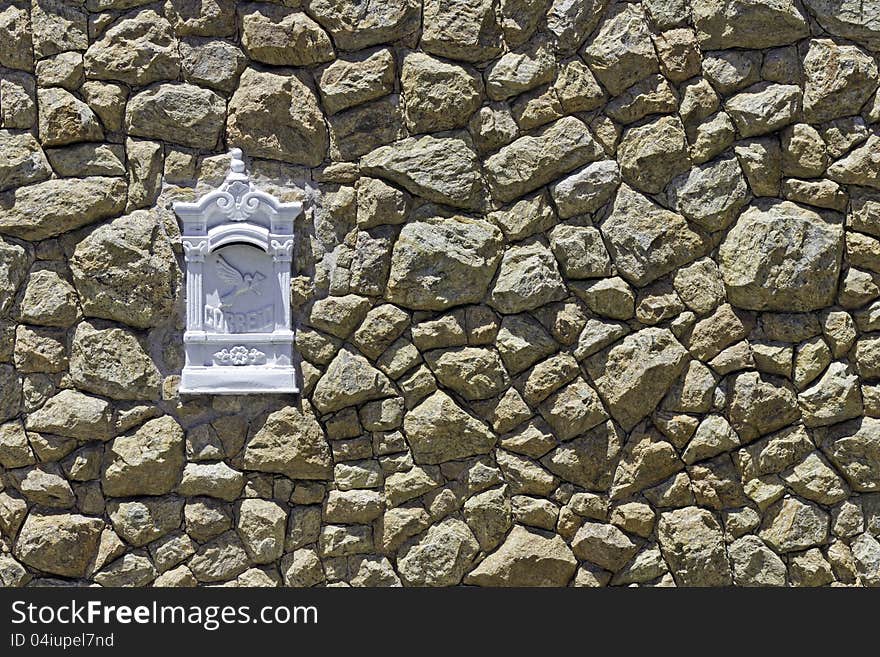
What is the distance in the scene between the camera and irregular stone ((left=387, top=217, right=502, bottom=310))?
414 cm

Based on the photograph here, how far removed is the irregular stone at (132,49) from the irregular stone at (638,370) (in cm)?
225

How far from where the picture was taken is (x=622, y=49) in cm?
411

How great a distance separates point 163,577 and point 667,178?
2.75 m

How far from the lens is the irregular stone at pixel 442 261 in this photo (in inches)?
163

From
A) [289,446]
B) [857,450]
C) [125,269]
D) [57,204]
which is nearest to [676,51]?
[857,450]

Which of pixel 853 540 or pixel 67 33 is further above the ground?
pixel 67 33

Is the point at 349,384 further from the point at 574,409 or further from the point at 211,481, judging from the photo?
the point at 574,409

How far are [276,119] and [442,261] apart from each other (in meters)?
0.92

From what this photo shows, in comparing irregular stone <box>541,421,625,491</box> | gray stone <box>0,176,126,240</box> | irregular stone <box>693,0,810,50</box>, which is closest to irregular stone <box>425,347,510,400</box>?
irregular stone <box>541,421,625,491</box>

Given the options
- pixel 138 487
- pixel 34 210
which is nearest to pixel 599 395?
pixel 138 487

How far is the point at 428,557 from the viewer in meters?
4.23

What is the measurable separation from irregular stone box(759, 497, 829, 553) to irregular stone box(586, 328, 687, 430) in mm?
736

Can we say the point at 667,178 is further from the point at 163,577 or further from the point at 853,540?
the point at 163,577

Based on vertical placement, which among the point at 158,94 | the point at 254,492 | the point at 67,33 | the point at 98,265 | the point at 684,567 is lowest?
the point at 684,567
